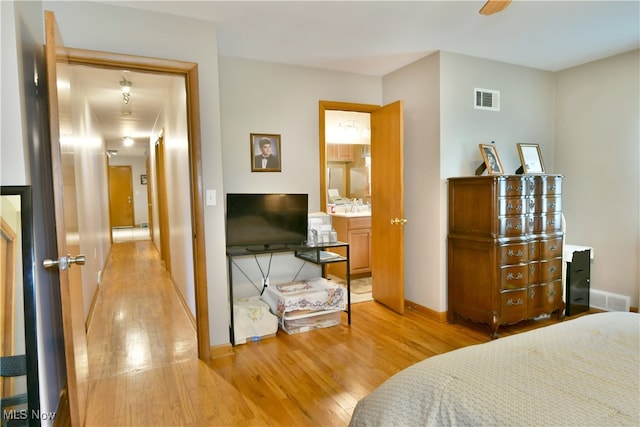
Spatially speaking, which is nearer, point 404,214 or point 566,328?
point 566,328

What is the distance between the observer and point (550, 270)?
11.0ft

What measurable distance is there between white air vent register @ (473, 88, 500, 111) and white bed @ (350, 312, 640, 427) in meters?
2.65

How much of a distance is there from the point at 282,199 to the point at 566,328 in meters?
2.37

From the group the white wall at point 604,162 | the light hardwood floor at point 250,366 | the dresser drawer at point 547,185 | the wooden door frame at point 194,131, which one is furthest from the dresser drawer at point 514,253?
the wooden door frame at point 194,131

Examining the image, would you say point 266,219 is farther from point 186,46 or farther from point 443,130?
point 443,130

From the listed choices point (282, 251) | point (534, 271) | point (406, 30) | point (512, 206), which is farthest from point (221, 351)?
point (406, 30)

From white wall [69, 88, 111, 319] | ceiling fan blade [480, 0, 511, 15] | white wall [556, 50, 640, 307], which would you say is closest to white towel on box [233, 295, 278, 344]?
white wall [69, 88, 111, 319]

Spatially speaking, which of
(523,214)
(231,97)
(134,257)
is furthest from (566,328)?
(134,257)

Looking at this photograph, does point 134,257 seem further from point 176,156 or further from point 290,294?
point 290,294

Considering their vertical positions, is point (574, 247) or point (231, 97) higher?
point (231, 97)

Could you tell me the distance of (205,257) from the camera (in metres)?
2.78

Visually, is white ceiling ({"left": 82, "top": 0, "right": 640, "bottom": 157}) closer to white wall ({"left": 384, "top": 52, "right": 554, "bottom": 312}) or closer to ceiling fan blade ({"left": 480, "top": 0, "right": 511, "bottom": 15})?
white wall ({"left": 384, "top": 52, "right": 554, "bottom": 312})

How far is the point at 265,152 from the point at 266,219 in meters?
0.68

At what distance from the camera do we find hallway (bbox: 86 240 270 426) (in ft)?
6.79
